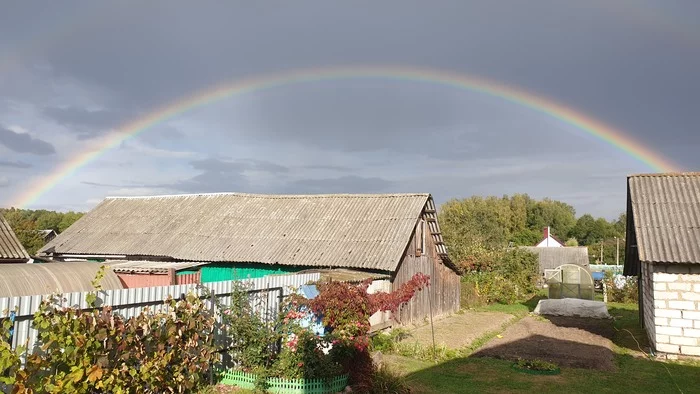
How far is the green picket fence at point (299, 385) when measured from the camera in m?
9.36

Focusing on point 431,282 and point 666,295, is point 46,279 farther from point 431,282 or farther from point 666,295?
point 666,295

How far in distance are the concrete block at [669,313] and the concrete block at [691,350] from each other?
88 centimetres

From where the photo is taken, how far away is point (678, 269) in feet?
47.3

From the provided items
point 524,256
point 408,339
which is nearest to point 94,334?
point 408,339

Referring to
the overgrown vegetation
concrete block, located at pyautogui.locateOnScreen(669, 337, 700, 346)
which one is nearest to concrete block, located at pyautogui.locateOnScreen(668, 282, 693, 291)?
concrete block, located at pyautogui.locateOnScreen(669, 337, 700, 346)

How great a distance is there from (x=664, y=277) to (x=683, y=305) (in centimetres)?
89

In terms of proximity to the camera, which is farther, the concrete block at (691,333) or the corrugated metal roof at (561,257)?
the corrugated metal roof at (561,257)

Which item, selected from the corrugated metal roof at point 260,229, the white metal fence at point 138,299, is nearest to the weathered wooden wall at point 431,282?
the corrugated metal roof at point 260,229

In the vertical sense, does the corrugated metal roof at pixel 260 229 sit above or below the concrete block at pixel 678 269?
above

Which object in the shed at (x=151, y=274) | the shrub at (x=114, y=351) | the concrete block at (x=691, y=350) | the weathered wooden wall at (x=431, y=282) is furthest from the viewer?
the weathered wooden wall at (x=431, y=282)

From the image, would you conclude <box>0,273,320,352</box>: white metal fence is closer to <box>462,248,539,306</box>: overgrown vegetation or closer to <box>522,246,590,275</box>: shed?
<box>462,248,539,306</box>: overgrown vegetation

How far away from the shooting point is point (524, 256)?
1441 inches

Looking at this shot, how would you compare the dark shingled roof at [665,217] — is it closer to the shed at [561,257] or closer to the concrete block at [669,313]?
the concrete block at [669,313]

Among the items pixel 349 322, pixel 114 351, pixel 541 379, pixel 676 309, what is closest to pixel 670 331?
pixel 676 309
